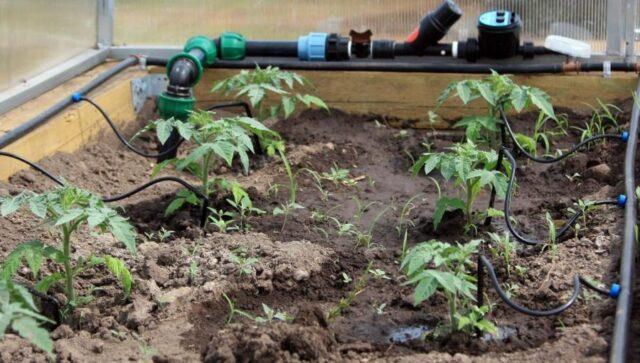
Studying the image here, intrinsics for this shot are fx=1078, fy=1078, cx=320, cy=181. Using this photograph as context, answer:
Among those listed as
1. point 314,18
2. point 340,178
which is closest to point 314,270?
point 340,178

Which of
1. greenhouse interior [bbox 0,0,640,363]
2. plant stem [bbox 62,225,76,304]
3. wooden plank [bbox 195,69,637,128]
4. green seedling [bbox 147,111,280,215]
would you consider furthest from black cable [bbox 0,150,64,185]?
wooden plank [bbox 195,69,637,128]

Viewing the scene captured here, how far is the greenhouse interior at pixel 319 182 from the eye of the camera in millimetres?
2961

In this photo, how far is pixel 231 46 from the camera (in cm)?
514

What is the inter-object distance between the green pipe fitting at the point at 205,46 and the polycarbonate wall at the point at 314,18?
36 centimetres

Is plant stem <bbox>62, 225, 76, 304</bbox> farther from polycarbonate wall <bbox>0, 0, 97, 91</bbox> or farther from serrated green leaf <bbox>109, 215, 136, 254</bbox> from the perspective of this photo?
polycarbonate wall <bbox>0, 0, 97, 91</bbox>

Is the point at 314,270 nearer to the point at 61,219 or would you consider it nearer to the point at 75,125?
the point at 61,219

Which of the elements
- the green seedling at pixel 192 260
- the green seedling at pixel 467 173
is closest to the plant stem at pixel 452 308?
the green seedling at pixel 467 173

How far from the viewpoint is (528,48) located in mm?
5027

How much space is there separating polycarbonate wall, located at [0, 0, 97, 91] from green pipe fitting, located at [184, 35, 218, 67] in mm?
581

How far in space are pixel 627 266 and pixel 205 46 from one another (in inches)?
101

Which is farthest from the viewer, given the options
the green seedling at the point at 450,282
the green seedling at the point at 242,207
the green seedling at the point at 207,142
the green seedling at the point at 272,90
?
the green seedling at the point at 272,90

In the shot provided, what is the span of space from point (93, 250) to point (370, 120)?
6.18 feet

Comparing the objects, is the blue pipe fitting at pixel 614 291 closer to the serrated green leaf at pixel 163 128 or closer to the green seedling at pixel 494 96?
the green seedling at pixel 494 96

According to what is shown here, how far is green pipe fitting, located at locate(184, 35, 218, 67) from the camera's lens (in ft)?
16.5
